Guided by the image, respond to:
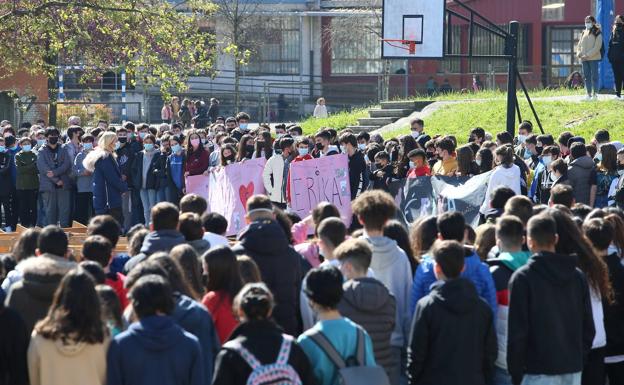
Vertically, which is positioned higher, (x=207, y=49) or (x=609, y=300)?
(x=207, y=49)

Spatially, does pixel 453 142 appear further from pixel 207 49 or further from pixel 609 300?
pixel 207 49

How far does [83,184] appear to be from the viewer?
19.3 metres

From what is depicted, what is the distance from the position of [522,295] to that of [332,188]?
984 cm

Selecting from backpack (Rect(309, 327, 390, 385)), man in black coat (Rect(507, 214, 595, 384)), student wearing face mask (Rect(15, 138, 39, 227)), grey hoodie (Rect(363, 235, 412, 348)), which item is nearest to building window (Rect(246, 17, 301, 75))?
student wearing face mask (Rect(15, 138, 39, 227))

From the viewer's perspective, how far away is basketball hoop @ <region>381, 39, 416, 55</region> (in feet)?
80.4

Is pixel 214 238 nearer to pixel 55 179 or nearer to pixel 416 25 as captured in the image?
pixel 55 179

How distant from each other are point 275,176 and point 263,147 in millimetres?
872

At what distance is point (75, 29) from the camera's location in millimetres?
23266

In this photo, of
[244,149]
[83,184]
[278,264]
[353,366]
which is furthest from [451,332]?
[83,184]

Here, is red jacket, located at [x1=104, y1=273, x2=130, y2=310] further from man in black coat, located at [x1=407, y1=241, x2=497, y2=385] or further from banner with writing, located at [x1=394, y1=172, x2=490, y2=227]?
banner with writing, located at [x1=394, y1=172, x2=490, y2=227]

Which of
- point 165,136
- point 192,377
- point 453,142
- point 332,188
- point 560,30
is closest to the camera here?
point 192,377

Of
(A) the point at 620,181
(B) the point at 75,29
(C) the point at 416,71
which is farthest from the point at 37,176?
(C) the point at 416,71

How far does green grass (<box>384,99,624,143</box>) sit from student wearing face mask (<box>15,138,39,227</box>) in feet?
32.9

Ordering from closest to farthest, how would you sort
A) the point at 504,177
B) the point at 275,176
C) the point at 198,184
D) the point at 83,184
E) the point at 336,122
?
the point at 504,177
the point at 275,176
the point at 198,184
the point at 83,184
the point at 336,122
